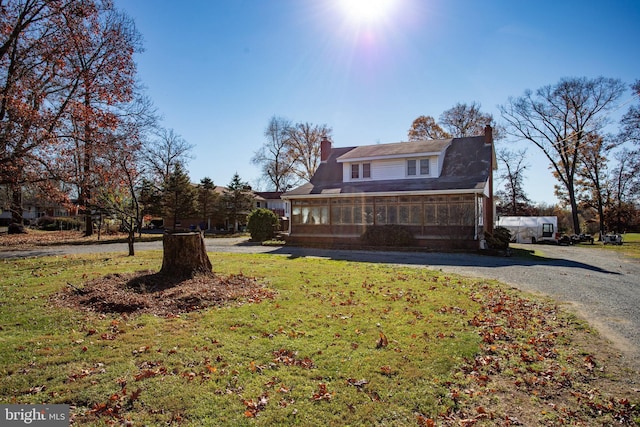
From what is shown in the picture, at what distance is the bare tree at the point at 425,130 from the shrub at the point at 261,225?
25.9 meters

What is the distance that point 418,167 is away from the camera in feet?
80.1

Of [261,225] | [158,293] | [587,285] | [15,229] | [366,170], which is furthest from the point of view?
[15,229]

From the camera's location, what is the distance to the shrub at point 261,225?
25250 millimetres

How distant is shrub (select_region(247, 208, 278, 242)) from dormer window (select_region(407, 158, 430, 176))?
10.2m

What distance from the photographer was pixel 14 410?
338 cm

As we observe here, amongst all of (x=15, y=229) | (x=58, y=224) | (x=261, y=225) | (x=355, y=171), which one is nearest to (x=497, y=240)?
(x=355, y=171)

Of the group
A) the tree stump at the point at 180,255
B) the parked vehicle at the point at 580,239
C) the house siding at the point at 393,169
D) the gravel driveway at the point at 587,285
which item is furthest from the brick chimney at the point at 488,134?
the tree stump at the point at 180,255

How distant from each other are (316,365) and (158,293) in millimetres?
4335

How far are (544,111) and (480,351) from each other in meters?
42.3

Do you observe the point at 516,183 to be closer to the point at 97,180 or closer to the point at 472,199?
the point at 472,199

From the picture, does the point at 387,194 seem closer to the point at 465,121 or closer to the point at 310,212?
the point at 310,212

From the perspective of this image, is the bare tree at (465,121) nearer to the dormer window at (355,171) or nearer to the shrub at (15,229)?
the dormer window at (355,171)

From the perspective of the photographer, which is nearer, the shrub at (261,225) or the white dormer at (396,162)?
the white dormer at (396,162)

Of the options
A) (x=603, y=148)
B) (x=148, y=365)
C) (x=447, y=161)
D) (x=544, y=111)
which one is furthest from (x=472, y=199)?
(x=603, y=148)
